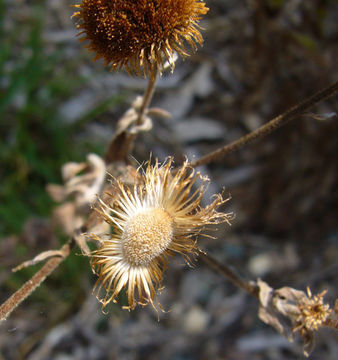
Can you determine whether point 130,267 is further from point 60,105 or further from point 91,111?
point 60,105

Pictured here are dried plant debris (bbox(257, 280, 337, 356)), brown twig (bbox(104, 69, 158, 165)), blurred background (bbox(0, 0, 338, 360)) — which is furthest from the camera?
blurred background (bbox(0, 0, 338, 360))

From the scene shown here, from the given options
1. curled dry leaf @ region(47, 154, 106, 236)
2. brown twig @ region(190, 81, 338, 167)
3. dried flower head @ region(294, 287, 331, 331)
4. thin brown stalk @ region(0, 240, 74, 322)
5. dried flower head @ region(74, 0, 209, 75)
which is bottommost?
dried flower head @ region(294, 287, 331, 331)

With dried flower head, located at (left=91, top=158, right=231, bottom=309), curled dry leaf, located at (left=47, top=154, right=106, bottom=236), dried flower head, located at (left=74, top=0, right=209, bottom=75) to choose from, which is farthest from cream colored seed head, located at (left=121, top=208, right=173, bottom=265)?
curled dry leaf, located at (left=47, top=154, right=106, bottom=236)

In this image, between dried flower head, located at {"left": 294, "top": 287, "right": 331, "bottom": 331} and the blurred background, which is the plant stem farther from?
the blurred background

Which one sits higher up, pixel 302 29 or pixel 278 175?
pixel 302 29

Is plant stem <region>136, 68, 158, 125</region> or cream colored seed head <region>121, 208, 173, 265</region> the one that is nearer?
cream colored seed head <region>121, 208, 173, 265</region>

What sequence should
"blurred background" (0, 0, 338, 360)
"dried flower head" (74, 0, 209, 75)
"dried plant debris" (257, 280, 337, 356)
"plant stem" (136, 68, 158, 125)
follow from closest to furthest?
"dried flower head" (74, 0, 209, 75)
"dried plant debris" (257, 280, 337, 356)
"plant stem" (136, 68, 158, 125)
"blurred background" (0, 0, 338, 360)

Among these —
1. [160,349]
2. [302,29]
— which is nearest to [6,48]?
[302,29]

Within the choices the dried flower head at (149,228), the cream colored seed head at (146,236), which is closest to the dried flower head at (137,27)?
the dried flower head at (149,228)
